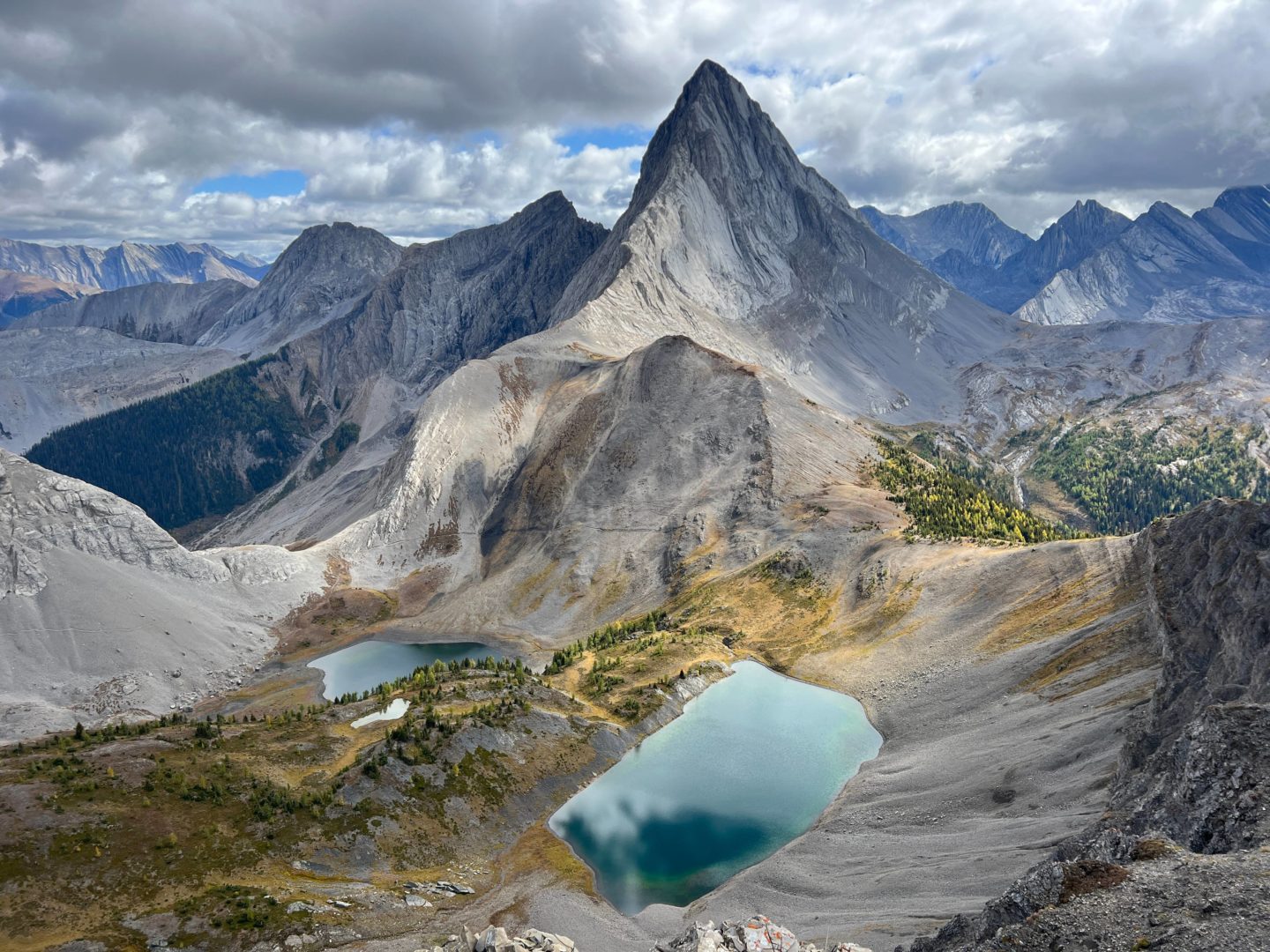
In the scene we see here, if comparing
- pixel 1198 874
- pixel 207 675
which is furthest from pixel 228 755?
pixel 1198 874

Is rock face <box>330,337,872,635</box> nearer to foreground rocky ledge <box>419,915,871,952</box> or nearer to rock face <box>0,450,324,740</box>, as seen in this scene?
rock face <box>0,450,324,740</box>

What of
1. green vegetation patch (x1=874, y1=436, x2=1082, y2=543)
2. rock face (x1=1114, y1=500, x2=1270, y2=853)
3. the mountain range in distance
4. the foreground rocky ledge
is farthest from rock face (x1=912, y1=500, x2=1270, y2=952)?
green vegetation patch (x1=874, y1=436, x2=1082, y2=543)

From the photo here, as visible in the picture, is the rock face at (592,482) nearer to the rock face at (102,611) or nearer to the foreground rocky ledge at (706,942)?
the rock face at (102,611)

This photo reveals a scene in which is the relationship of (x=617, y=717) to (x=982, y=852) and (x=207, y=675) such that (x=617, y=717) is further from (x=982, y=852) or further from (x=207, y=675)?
(x=207, y=675)

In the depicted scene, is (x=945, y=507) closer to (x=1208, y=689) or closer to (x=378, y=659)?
(x=1208, y=689)

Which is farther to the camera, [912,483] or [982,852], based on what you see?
[912,483]

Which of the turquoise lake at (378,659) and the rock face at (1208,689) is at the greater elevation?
the rock face at (1208,689)

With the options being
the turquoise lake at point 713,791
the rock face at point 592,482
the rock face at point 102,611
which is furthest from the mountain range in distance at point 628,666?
the turquoise lake at point 713,791
